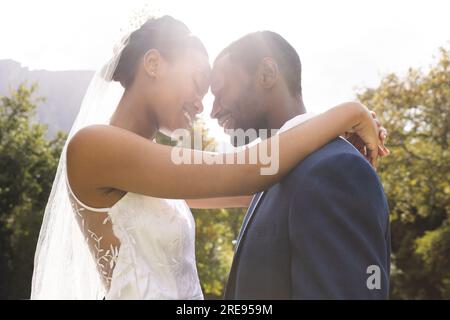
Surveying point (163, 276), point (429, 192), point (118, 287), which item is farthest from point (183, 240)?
point (429, 192)

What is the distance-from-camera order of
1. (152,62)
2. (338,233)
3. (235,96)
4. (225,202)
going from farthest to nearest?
(225,202) → (235,96) → (152,62) → (338,233)

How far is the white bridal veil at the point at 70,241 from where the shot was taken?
3.37 m

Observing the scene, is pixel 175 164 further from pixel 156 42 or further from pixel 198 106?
pixel 156 42

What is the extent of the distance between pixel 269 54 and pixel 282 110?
1.10ft

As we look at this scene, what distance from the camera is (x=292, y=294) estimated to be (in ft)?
7.53

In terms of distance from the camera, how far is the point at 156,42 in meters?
3.11

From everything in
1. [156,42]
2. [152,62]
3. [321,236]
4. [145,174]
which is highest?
[156,42]

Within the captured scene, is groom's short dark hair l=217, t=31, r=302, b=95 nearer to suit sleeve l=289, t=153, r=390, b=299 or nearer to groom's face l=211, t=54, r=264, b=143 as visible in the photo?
groom's face l=211, t=54, r=264, b=143

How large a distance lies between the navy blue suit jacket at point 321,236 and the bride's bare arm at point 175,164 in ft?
0.28

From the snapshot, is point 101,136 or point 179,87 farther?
point 179,87

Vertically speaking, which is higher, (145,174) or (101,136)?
(101,136)

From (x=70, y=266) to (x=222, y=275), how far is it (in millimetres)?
16552

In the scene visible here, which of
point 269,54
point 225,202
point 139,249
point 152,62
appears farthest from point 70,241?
point 269,54

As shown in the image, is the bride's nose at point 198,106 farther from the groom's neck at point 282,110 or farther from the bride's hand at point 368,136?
the bride's hand at point 368,136
